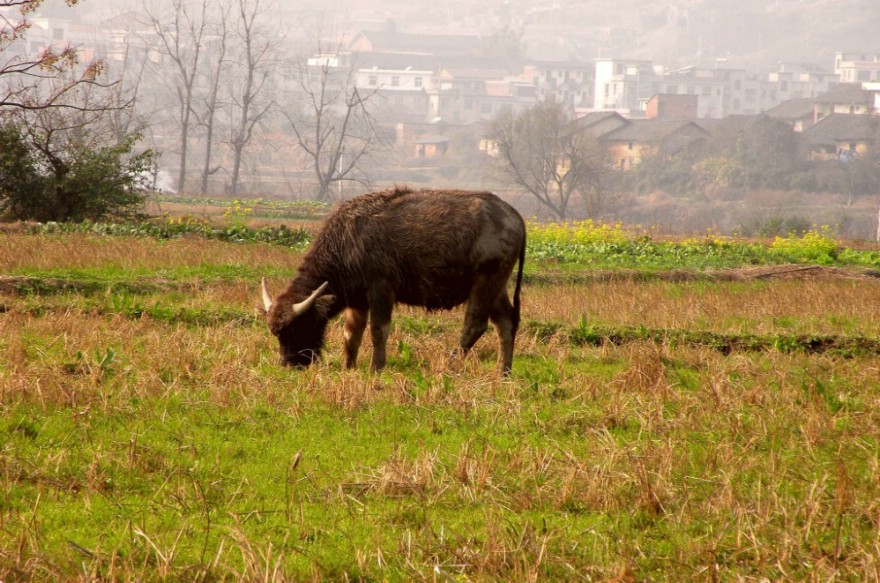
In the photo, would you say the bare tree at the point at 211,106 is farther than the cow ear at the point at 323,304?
Yes

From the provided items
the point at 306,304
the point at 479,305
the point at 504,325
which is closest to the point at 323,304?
the point at 306,304

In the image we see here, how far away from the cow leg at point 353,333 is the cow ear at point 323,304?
0.38 metres

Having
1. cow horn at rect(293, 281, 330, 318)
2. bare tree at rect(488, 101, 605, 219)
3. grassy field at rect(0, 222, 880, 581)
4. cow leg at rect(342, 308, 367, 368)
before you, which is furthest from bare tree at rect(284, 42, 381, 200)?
cow horn at rect(293, 281, 330, 318)

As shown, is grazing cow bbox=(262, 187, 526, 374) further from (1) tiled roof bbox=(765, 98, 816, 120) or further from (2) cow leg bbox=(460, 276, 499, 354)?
(1) tiled roof bbox=(765, 98, 816, 120)

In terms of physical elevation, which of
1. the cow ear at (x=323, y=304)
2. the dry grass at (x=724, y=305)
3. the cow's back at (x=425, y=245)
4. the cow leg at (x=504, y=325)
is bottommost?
the dry grass at (x=724, y=305)

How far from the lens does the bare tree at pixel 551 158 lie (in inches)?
2179

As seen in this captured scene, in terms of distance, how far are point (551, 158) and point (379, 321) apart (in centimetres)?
5037

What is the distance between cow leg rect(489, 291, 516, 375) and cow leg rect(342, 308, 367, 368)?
119 centimetres

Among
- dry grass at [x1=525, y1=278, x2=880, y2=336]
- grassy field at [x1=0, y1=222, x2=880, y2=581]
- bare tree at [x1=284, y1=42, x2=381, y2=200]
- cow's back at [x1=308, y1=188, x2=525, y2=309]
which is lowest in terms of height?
dry grass at [x1=525, y1=278, x2=880, y2=336]

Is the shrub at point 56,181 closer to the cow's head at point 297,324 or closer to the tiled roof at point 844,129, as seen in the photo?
the cow's head at point 297,324

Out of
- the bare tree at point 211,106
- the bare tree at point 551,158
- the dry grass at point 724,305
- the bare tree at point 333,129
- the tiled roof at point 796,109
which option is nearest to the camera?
the dry grass at point 724,305

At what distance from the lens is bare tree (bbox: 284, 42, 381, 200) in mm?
51656

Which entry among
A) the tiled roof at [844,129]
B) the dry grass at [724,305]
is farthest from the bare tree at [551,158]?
the dry grass at [724,305]

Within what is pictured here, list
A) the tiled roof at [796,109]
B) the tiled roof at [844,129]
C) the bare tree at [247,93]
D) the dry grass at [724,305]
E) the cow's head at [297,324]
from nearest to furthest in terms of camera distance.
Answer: the cow's head at [297,324] < the dry grass at [724,305] < the bare tree at [247,93] < the tiled roof at [844,129] < the tiled roof at [796,109]
